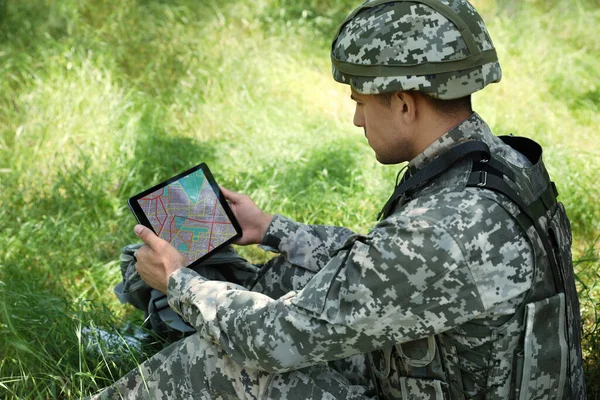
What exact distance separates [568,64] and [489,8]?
1.19 metres

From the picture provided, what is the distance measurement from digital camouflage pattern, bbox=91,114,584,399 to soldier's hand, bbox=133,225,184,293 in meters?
0.18

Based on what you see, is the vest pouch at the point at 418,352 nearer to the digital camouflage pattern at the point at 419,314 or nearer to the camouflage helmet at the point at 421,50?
the digital camouflage pattern at the point at 419,314

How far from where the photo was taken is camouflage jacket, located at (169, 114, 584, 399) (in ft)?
6.78

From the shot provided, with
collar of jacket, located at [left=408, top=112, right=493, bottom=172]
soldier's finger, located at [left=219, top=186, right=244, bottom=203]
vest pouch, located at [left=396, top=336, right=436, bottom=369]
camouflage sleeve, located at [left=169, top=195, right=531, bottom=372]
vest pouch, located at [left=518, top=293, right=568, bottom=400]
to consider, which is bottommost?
vest pouch, located at [left=518, top=293, right=568, bottom=400]

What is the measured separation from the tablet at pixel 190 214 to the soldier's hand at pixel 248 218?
4 centimetres

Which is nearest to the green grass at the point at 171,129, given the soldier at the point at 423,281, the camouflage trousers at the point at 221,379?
the camouflage trousers at the point at 221,379

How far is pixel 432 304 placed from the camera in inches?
82.0

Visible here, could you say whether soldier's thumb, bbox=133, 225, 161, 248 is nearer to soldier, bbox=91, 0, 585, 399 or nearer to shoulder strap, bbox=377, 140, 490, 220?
soldier, bbox=91, 0, 585, 399

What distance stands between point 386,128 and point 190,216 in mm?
934

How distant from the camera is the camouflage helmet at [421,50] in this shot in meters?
2.23

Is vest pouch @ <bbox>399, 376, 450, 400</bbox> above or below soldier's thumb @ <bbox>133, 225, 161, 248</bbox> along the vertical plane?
below

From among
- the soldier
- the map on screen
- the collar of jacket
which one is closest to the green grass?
the map on screen

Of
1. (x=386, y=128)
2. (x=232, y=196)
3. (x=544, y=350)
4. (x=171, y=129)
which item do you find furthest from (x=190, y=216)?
(x=171, y=129)

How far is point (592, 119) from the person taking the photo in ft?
18.7
